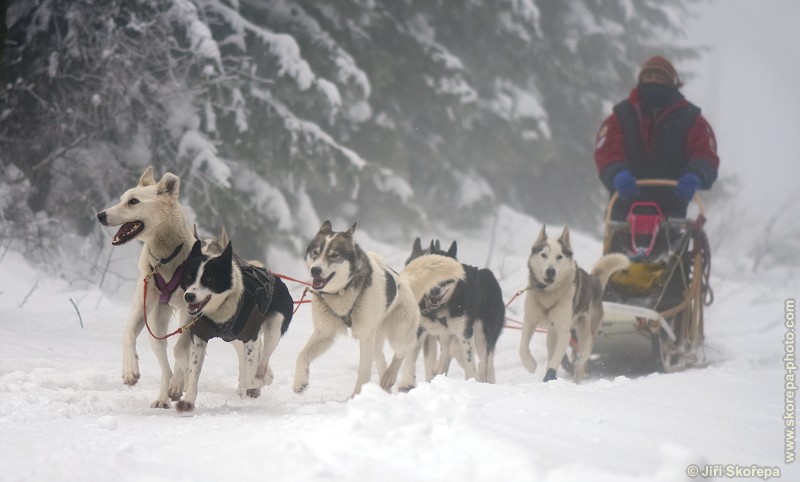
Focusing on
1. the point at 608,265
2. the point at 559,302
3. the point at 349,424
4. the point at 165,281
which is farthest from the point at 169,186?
the point at 608,265

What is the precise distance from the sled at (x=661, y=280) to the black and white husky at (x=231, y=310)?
3124 millimetres

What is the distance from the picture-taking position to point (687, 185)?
6840mm

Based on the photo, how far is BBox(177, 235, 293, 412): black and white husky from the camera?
4.22m

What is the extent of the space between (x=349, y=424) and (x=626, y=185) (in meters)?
4.78

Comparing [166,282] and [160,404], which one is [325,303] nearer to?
[166,282]

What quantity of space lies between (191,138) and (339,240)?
4559 mm

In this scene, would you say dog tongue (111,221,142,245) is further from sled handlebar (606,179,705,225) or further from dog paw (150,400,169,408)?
sled handlebar (606,179,705,225)

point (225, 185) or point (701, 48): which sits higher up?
point (701, 48)

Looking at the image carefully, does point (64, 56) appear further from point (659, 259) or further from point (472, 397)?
point (472, 397)

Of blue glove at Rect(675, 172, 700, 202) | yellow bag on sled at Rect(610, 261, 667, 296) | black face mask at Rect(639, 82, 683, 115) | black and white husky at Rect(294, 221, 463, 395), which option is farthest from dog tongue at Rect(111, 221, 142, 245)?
black face mask at Rect(639, 82, 683, 115)

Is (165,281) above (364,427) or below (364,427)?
above

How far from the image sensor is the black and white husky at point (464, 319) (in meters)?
5.72

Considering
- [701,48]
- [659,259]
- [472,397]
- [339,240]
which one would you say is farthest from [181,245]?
[701,48]

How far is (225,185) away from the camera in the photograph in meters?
8.75
